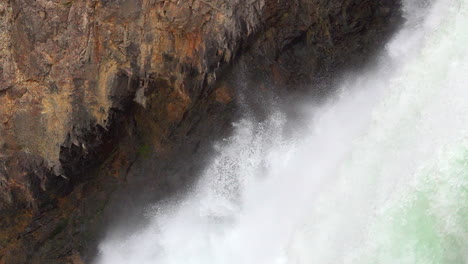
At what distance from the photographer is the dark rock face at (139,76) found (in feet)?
37.0

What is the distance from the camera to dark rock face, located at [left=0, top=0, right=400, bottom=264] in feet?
37.0

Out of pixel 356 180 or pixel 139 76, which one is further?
pixel 139 76

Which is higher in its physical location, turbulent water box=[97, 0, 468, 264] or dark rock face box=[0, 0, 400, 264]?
dark rock face box=[0, 0, 400, 264]

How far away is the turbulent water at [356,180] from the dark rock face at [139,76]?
67 centimetres

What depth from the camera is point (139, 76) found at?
11.9 metres

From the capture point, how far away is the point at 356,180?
31.5 ft

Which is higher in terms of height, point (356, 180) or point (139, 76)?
point (139, 76)

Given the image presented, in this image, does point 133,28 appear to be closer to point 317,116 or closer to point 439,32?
point 317,116

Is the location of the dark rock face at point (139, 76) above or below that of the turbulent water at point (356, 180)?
above

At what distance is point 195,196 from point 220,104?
2.62m

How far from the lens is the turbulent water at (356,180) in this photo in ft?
24.7

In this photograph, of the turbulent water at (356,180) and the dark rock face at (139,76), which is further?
the dark rock face at (139,76)

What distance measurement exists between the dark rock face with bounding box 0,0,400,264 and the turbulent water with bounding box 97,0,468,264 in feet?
2.21

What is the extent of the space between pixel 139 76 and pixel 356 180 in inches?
212
